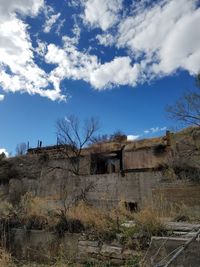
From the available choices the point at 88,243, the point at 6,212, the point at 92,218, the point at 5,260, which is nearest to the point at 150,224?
the point at 88,243

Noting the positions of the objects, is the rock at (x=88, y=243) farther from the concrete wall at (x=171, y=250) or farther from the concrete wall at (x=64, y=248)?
the concrete wall at (x=171, y=250)

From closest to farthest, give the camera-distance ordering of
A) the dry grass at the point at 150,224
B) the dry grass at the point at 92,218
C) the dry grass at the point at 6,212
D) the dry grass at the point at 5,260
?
the dry grass at the point at 150,224, the dry grass at the point at 5,260, the dry grass at the point at 92,218, the dry grass at the point at 6,212

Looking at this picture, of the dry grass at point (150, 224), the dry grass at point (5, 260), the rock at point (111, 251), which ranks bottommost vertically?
the dry grass at point (5, 260)

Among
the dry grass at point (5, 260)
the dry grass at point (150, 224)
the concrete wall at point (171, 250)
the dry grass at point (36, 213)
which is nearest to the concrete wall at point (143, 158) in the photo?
the dry grass at point (36, 213)

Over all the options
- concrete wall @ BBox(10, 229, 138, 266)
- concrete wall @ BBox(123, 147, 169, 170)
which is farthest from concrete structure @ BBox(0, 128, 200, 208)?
concrete wall @ BBox(10, 229, 138, 266)

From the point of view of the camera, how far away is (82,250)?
7.13m

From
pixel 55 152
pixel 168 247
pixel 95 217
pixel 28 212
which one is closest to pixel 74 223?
pixel 95 217

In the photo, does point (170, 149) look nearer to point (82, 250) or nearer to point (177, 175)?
point (177, 175)

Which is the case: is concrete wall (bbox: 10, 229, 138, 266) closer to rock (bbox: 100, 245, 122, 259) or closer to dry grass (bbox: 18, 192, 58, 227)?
rock (bbox: 100, 245, 122, 259)

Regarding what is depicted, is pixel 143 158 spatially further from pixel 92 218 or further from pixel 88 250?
pixel 88 250

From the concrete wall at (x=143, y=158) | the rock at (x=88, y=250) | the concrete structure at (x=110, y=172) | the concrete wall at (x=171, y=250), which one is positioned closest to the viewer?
the concrete wall at (x=171, y=250)

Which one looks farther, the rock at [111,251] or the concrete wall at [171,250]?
the rock at [111,251]

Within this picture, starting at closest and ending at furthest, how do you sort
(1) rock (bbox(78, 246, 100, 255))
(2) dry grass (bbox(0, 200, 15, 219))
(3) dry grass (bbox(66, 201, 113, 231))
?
(1) rock (bbox(78, 246, 100, 255))
(3) dry grass (bbox(66, 201, 113, 231))
(2) dry grass (bbox(0, 200, 15, 219))

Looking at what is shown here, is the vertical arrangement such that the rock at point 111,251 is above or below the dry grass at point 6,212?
below
